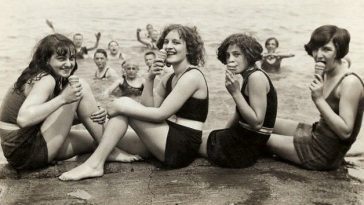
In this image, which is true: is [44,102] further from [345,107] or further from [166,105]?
[345,107]

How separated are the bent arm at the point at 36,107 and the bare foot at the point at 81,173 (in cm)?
40

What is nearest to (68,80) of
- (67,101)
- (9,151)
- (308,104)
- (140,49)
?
(67,101)

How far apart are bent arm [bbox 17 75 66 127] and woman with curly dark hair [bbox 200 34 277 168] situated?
40.6 inches

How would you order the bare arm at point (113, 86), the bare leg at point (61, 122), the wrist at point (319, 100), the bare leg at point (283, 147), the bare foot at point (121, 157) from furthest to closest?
1. the bare arm at point (113, 86)
2. the bare foot at point (121, 157)
3. the bare leg at point (283, 147)
4. the bare leg at point (61, 122)
5. the wrist at point (319, 100)

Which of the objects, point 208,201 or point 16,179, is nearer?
point 208,201

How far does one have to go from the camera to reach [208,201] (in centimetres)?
265

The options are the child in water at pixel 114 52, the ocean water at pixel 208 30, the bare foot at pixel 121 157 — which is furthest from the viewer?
the child in water at pixel 114 52

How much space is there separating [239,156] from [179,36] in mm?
905

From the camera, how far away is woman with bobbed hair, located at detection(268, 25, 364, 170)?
284 centimetres

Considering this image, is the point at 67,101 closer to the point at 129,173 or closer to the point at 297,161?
the point at 129,173

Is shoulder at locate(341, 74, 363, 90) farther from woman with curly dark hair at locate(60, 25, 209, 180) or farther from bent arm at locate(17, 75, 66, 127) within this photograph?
bent arm at locate(17, 75, 66, 127)

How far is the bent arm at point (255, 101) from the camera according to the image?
2.90 m

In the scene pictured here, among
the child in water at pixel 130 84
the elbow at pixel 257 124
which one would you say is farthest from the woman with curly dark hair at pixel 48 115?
the child in water at pixel 130 84

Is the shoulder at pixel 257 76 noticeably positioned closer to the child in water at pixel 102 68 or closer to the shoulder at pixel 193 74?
the shoulder at pixel 193 74
